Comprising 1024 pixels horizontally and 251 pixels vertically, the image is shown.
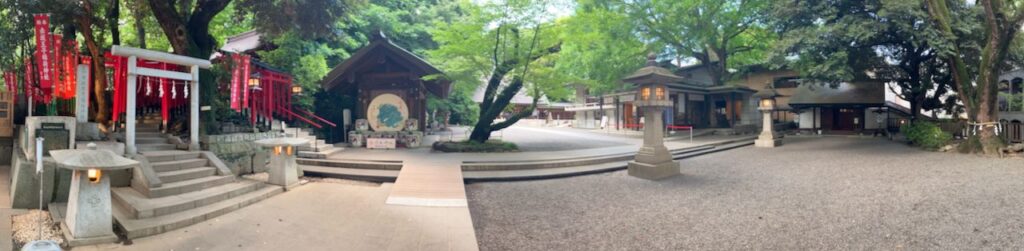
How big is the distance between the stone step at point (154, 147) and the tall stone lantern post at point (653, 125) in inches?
402

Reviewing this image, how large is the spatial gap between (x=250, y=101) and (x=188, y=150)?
10.4ft

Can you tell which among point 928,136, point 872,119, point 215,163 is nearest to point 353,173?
point 215,163

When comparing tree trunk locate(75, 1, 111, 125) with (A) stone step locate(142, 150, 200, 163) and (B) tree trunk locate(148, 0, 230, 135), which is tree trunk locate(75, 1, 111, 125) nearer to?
(B) tree trunk locate(148, 0, 230, 135)

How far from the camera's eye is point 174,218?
545 centimetres

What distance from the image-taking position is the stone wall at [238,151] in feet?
28.8

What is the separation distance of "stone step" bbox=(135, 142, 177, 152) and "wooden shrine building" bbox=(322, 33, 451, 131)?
5.76 meters

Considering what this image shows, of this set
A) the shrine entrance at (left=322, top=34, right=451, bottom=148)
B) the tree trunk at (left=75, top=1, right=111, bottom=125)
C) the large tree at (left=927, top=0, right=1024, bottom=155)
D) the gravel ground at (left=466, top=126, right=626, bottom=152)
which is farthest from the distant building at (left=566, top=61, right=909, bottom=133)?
the tree trunk at (left=75, top=1, right=111, bottom=125)

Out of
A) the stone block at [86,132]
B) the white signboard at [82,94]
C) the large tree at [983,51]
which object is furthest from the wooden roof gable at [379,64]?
the large tree at [983,51]

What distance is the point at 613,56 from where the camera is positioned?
21.3 meters

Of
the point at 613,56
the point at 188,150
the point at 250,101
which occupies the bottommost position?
the point at 188,150

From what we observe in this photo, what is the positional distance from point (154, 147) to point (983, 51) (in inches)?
883

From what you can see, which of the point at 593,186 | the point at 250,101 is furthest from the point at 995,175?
the point at 250,101

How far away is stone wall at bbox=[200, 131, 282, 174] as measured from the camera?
8.78m

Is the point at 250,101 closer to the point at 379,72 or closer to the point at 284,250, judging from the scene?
the point at 379,72
